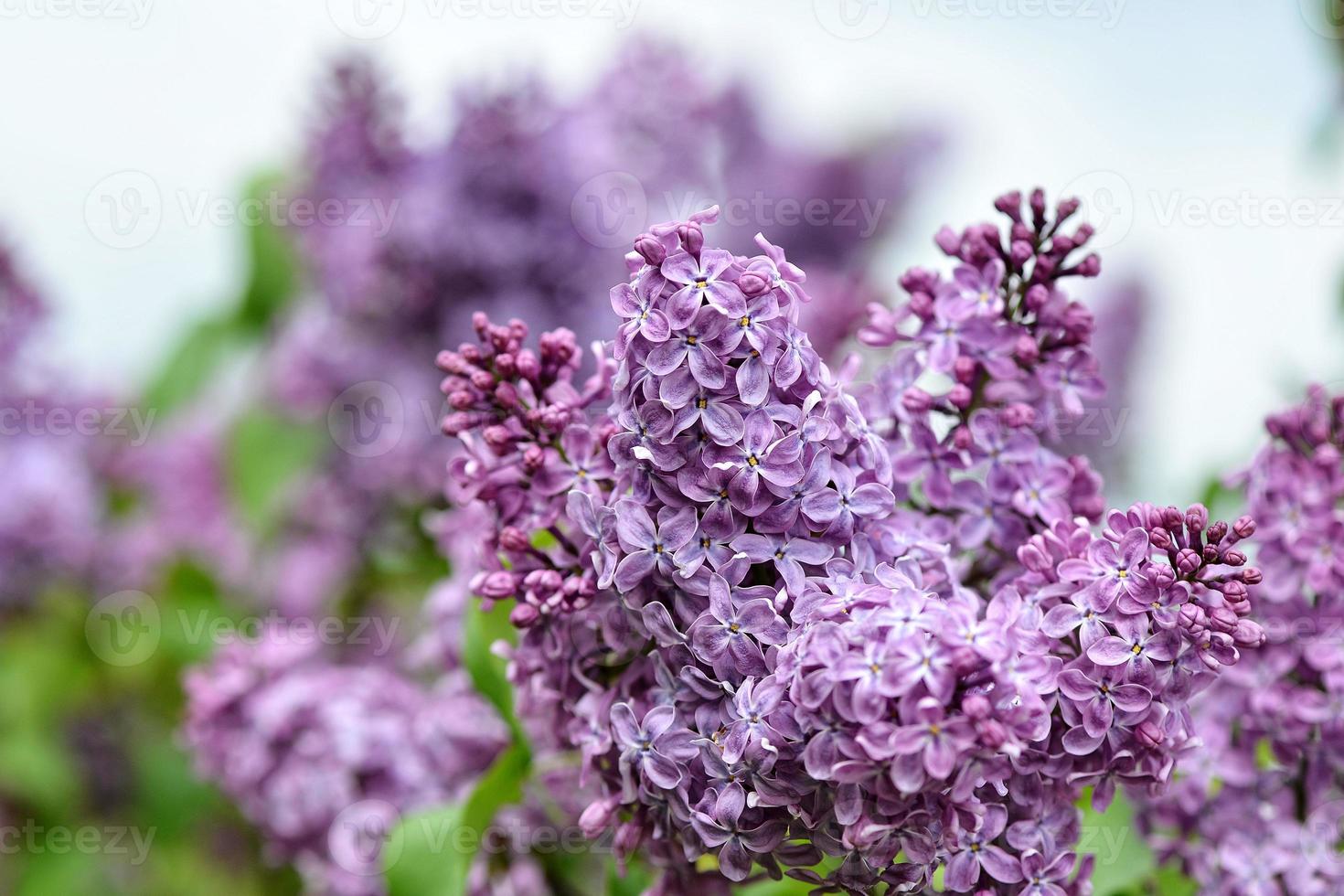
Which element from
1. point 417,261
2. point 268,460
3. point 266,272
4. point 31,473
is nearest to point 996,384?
point 417,261

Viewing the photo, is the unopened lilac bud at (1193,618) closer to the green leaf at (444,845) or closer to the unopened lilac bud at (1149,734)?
the unopened lilac bud at (1149,734)

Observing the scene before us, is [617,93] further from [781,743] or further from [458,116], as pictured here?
[781,743]

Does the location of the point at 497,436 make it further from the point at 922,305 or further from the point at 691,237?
the point at 922,305

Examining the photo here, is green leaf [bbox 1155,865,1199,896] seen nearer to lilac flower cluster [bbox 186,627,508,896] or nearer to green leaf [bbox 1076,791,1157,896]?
green leaf [bbox 1076,791,1157,896]

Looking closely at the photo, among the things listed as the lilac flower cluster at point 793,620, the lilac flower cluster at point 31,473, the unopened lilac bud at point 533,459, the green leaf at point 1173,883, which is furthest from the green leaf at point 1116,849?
the lilac flower cluster at point 31,473

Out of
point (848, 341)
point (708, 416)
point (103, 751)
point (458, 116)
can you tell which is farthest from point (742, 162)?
point (708, 416)

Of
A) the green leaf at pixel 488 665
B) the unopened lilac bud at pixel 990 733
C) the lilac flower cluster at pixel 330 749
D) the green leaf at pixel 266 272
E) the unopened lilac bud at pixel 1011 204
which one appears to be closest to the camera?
the unopened lilac bud at pixel 990 733

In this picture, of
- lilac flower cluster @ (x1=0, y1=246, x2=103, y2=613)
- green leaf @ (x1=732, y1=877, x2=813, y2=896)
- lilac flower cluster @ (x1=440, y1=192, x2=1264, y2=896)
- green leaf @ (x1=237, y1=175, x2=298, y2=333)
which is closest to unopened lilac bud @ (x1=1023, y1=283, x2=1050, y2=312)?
lilac flower cluster @ (x1=440, y1=192, x2=1264, y2=896)
